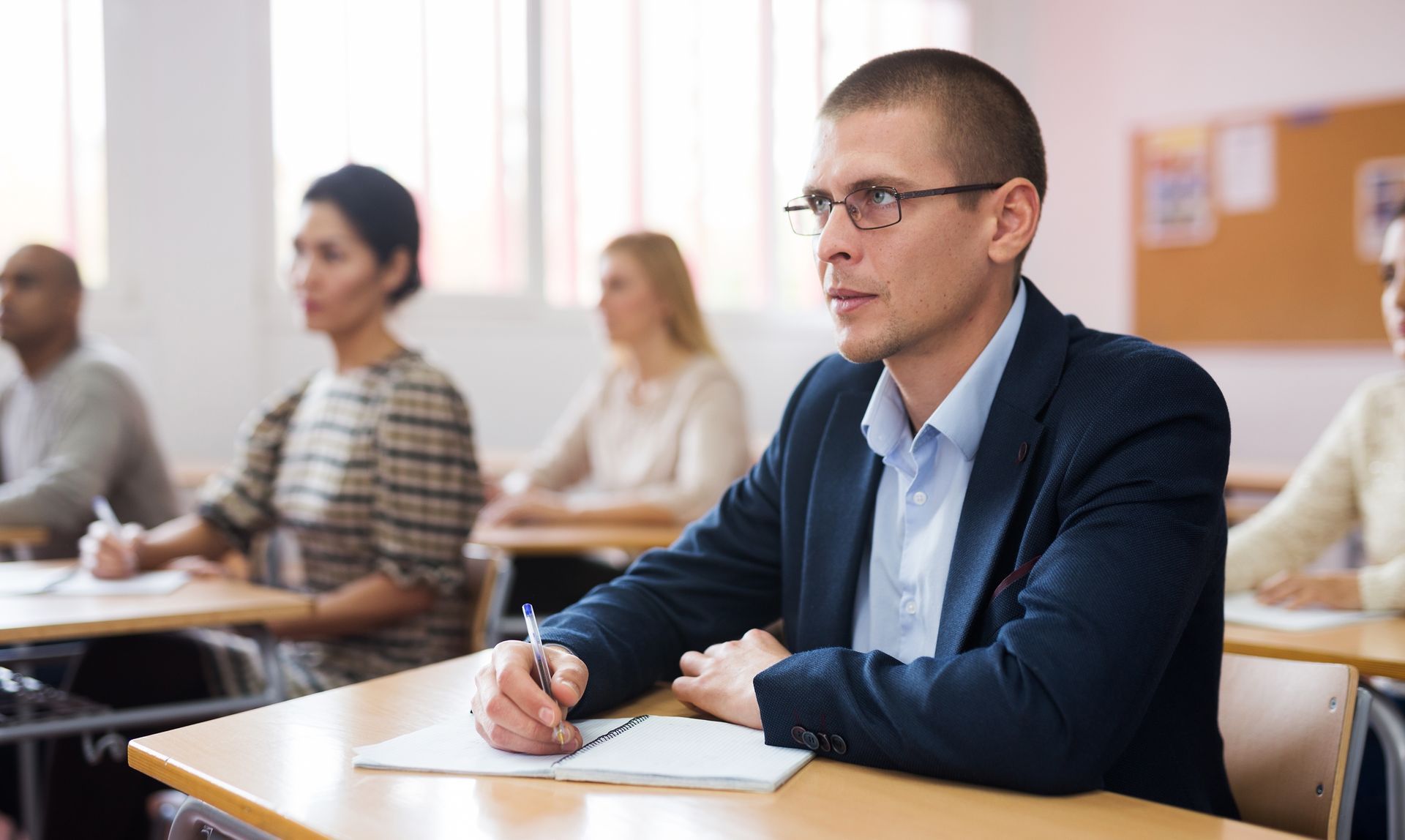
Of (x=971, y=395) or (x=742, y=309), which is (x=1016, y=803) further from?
(x=742, y=309)

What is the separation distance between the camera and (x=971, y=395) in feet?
4.43

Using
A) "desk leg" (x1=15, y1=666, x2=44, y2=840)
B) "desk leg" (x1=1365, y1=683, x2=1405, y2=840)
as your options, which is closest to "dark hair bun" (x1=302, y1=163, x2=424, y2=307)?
"desk leg" (x1=15, y1=666, x2=44, y2=840)

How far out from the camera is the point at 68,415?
3.05 meters

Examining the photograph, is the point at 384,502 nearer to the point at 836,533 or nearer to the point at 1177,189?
the point at 836,533

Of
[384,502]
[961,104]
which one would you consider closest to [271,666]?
[384,502]

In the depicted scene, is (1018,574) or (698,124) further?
(698,124)

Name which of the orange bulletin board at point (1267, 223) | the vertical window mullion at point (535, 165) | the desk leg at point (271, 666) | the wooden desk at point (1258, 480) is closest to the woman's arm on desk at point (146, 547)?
the desk leg at point (271, 666)

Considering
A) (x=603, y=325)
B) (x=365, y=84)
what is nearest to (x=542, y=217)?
(x=365, y=84)

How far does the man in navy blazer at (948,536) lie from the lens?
1031 millimetres

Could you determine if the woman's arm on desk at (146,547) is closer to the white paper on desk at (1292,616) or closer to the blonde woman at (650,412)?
the blonde woman at (650,412)

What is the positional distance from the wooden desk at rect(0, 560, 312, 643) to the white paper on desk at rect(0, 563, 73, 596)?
0.04 m

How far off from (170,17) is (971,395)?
387 cm

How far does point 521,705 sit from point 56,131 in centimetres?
393

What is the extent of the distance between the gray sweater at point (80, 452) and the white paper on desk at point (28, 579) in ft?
1.79
